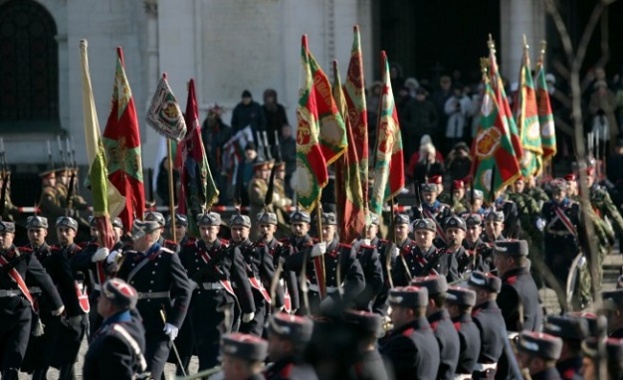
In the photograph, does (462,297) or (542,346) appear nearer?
(542,346)

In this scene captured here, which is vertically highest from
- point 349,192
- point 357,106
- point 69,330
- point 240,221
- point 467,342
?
point 357,106

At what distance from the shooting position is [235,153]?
2941 cm

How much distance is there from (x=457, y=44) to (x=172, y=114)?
16406 millimetres

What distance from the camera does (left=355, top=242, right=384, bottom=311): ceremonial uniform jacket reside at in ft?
59.1

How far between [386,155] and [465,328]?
5558 mm

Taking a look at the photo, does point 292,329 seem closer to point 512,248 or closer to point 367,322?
point 367,322

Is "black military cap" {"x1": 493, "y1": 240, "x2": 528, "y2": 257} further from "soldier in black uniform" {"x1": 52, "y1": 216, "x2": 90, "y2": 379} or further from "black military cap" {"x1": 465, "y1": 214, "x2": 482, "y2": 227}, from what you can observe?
"black military cap" {"x1": 465, "y1": 214, "x2": 482, "y2": 227}

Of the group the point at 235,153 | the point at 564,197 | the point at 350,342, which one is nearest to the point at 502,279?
the point at 350,342

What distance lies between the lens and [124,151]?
760 inches

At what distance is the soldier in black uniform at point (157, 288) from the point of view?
16.6 metres

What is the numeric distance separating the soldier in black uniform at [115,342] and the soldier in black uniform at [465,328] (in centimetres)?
240

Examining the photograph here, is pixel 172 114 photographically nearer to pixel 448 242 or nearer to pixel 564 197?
pixel 448 242

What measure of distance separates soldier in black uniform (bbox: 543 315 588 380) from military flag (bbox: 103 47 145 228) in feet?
24.6

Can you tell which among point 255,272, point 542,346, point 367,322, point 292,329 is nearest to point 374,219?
point 255,272
